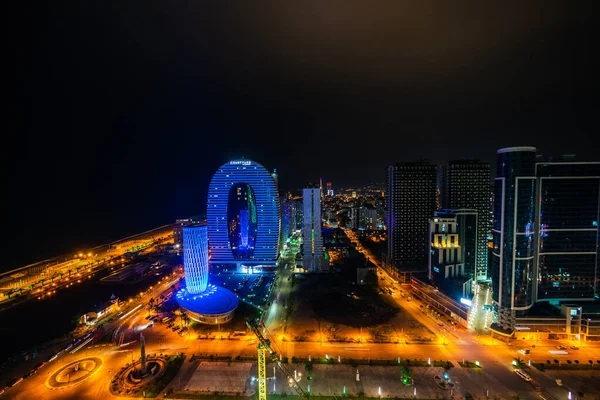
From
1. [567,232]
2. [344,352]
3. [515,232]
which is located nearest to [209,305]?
[344,352]

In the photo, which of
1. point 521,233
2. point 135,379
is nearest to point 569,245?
point 521,233

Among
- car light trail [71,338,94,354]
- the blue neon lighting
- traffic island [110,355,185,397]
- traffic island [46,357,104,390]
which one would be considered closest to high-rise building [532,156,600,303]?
traffic island [110,355,185,397]

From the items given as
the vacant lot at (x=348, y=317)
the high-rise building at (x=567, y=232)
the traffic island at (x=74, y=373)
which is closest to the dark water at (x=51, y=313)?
the traffic island at (x=74, y=373)

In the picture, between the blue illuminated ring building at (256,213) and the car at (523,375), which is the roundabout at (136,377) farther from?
the car at (523,375)

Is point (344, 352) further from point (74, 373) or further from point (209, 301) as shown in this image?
Answer: point (74, 373)

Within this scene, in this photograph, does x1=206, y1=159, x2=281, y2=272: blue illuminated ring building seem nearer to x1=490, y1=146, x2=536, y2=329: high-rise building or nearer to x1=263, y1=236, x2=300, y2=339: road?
x1=263, y1=236, x2=300, y2=339: road

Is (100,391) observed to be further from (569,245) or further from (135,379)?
(569,245)
